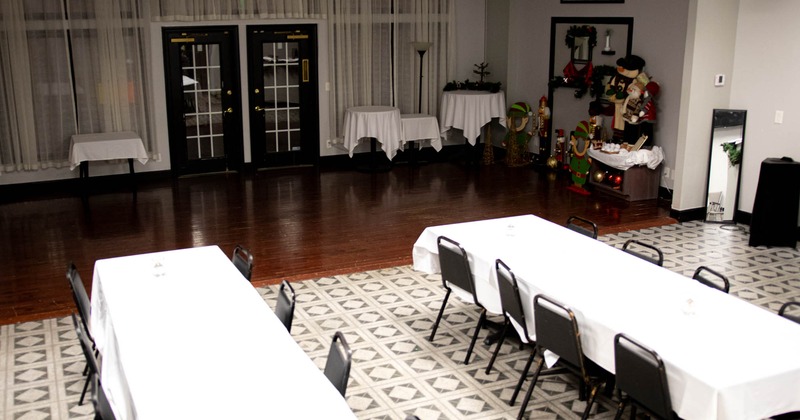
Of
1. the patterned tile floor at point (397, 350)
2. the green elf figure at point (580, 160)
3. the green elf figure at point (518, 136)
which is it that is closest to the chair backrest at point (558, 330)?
the patterned tile floor at point (397, 350)

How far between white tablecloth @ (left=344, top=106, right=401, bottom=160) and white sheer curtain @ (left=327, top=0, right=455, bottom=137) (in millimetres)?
432

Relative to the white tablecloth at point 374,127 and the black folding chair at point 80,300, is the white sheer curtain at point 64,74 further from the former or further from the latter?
the black folding chair at point 80,300

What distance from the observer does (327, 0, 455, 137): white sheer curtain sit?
11742 mm

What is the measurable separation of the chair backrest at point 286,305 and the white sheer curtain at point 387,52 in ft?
24.1

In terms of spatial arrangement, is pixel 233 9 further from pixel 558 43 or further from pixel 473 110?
pixel 558 43

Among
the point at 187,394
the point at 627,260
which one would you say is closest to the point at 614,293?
the point at 627,260

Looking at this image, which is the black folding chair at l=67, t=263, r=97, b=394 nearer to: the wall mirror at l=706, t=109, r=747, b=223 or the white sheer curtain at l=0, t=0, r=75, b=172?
the white sheer curtain at l=0, t=0, r=75, b=172

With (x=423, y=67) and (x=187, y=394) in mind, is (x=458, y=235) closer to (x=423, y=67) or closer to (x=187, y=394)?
(x=187, y=394)

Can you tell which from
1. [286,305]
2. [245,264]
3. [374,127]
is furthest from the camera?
[374,127]

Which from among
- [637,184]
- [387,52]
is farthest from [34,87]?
[637,184]

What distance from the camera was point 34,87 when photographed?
998cm

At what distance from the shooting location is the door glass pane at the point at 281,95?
37.6ft

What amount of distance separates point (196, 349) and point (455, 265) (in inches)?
83.0

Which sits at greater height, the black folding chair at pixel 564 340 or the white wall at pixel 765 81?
the white wall at pixel 765 81
